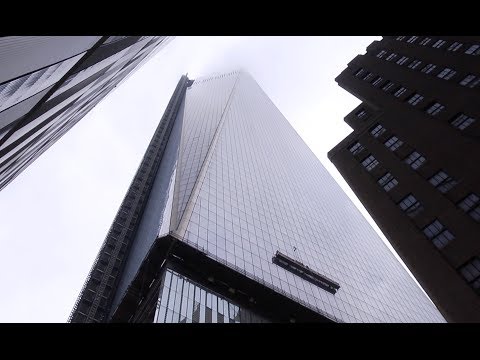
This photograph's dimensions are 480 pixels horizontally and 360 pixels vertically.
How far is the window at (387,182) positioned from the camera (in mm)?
38959

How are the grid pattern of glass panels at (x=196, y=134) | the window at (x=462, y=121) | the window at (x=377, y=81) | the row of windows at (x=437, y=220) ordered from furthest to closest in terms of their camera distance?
1. the grid pattern of glass panels at (x=196, y=134)
2. the window at (x=377, y=81)
3. the window at (x=462, y=121)
4. the row of windows at (x=437, y=220)

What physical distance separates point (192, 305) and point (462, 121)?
36.0 m

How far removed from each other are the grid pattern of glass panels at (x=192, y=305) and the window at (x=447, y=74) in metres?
38.2

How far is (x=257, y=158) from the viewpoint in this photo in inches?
4660

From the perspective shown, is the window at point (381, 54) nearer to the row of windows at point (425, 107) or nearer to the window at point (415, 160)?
the row of windows at point (425, 107)

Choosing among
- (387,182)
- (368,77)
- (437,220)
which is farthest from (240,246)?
(437,220)

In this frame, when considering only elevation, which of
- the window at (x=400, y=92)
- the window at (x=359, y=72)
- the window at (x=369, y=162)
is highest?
the window at (x=359, y=72)

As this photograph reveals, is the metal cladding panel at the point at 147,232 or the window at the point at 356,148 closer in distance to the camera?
the window at the point at 356,148

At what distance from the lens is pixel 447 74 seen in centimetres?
4381

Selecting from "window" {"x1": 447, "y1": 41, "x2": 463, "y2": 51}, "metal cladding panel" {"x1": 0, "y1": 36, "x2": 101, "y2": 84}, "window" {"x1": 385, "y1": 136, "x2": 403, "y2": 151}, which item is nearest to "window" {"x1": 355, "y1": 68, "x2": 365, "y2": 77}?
"window" {"x1": 447, "y1": 41, "x2": 463, "y2": 51}

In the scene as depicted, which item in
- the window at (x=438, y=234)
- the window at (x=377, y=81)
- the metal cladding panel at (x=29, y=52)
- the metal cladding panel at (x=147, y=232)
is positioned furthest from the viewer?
the metal cladding panel at (x=147, y=232)

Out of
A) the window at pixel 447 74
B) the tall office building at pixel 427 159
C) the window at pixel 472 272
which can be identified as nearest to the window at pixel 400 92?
the tall office building at pixel 427 159

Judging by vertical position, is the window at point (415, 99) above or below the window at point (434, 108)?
above
